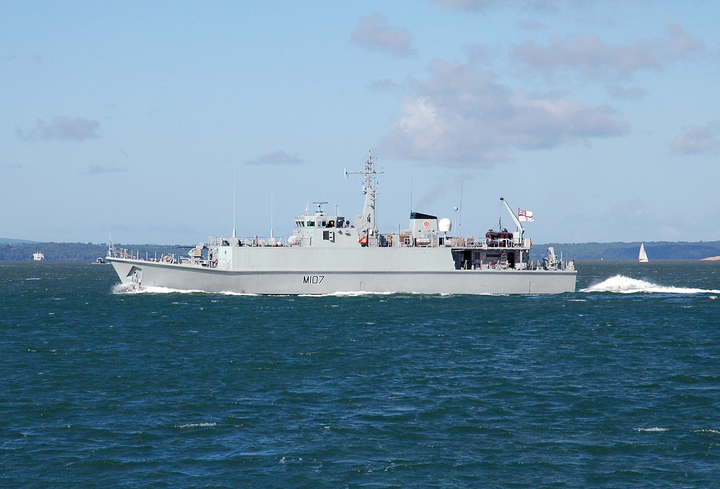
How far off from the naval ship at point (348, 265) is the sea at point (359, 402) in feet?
24.6

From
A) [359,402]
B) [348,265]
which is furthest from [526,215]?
[359,402]

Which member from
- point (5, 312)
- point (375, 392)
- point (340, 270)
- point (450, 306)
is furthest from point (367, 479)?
point (5, 312)

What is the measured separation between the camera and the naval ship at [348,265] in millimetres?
40031

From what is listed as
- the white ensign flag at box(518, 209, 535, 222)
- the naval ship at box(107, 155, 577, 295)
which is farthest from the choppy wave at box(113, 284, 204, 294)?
the white ensign flag at box(518, 209, 535, 222)

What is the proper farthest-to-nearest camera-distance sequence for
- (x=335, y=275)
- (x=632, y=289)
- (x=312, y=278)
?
(x=632, y=289), (x=335, y=275), (x=312, y=278)

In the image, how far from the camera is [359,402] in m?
17.3

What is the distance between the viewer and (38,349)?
977 inches

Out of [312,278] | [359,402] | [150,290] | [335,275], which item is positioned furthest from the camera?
[150,290]

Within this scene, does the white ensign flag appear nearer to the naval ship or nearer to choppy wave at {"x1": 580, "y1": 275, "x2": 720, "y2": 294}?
the naval ship

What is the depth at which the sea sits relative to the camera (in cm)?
1291

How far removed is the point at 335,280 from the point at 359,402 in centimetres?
2305

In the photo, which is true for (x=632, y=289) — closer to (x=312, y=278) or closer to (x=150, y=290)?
(x=312, y=278)

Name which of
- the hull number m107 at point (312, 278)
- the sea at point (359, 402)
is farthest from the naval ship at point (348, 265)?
the sea at point (359, 402)

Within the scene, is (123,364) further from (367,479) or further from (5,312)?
(5,312)
